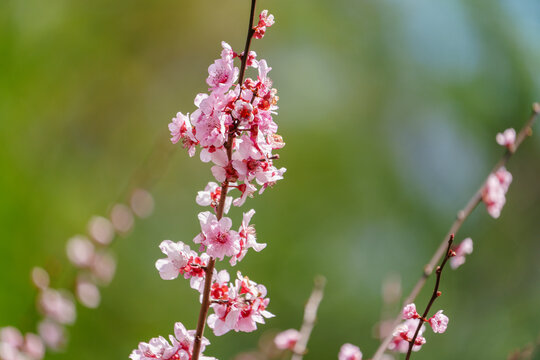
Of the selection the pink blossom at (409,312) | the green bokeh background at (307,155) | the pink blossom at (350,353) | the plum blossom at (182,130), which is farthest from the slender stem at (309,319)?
the green bokeh background at (307,155)

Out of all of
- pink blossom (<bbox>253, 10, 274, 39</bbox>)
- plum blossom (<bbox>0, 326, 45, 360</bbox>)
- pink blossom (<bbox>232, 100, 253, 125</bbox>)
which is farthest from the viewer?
plum blossom (<bbox>0, 326, 45, 360</bbox>)

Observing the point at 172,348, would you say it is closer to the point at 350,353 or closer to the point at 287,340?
the point at 350,353

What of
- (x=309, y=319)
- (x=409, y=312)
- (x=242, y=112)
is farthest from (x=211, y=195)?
(x=309, y=319)

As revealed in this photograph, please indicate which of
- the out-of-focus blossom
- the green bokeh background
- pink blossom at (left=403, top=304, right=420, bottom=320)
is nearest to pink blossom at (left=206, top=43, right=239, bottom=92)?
pink blossom at (left=403, top=304, right=420, bottom=320)

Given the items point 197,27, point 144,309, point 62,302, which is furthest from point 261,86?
point 197,27

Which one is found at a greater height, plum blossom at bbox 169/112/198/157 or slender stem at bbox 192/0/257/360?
plum blossom at bbox 169/112/198/157

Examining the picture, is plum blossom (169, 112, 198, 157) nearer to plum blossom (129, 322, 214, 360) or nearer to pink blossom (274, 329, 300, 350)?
plum blossom (129, 322, 214, 360)
